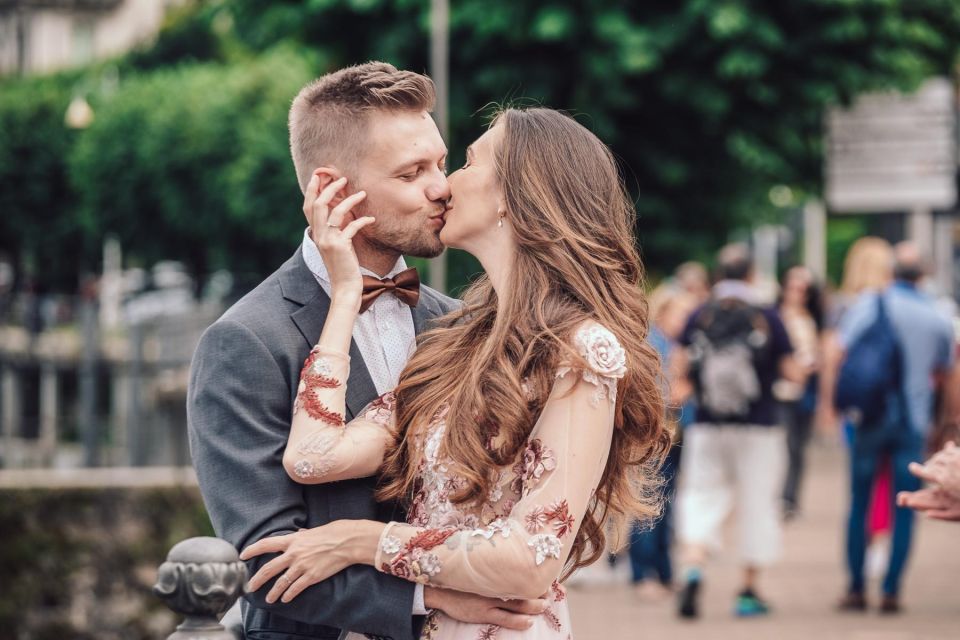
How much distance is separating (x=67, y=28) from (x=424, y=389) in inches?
2977

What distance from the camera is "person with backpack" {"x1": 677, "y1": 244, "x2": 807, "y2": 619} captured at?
32.0 ft

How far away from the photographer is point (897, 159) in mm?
12250

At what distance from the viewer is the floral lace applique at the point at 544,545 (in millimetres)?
2994

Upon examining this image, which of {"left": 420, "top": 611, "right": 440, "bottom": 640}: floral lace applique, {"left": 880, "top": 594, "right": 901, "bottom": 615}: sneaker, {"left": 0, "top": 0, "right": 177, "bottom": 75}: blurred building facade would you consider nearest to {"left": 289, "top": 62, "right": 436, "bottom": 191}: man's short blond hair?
{"left": 420, "top": 611, "right": 440, "bottom": 640}: floral lace applique

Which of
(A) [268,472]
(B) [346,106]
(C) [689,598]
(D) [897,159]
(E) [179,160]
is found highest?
(E) [179,160]

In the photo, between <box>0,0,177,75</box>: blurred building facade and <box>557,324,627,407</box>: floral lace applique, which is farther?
<box>0,0,177,75</box>: blurred building facade

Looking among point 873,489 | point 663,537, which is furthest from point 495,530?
point 663,537

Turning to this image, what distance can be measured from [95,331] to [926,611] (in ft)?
48.5

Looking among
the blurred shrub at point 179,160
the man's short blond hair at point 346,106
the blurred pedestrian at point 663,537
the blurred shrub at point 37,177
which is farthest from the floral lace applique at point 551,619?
the blurred shrub at point 37,177

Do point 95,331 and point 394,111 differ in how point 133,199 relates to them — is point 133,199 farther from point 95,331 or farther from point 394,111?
point 394,111

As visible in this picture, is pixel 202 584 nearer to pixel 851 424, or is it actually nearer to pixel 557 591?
pixel 557 591

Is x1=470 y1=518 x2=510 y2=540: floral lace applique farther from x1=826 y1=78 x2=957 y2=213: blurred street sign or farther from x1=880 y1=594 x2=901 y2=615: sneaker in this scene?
x1=826 y1=78 x2=957 y2=213: blurred street sign

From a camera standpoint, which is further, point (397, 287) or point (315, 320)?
point (397, 287)

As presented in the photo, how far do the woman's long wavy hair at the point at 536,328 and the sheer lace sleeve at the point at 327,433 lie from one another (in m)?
0.06
